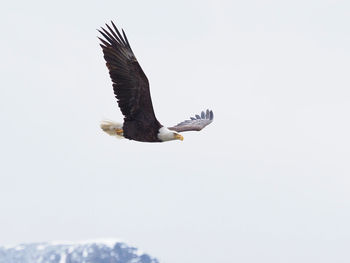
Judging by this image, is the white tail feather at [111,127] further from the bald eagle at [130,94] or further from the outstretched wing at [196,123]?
the outstretched wing at [196,123]

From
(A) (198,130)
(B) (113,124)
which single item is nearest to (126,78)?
(B) (113,124)

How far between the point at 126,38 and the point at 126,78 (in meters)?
0.82

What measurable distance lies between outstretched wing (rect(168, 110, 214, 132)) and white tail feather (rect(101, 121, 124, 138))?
90.5 inches

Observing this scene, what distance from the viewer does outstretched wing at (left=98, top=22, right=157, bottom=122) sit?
17.6m

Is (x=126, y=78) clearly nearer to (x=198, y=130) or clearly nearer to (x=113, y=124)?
(x=113, y=124)

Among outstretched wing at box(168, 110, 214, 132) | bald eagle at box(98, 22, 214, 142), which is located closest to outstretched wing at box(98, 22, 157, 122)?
bald eagle at box(98, 22, 214, 142)

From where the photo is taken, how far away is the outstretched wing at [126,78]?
17.6 metres

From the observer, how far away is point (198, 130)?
21.9m

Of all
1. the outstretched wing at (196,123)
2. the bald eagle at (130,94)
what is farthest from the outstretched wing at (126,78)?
the outstretched wing at (196,123)

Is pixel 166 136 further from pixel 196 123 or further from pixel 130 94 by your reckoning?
pixel 196 123

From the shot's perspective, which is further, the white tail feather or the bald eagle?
the white tail feather

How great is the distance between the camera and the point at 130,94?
1812 centimetres

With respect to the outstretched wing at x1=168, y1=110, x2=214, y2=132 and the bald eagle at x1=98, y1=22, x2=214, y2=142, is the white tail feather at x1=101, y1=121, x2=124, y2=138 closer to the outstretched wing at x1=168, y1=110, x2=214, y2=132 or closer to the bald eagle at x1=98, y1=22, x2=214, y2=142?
the bald eagle at x1=98, y1=22, x2=214, y2=142

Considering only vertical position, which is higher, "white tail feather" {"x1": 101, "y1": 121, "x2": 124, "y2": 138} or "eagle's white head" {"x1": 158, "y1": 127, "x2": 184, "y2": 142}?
"white tail feather" {"x1": 101, "y1": 121, "x2": 124, "y2": 138}
